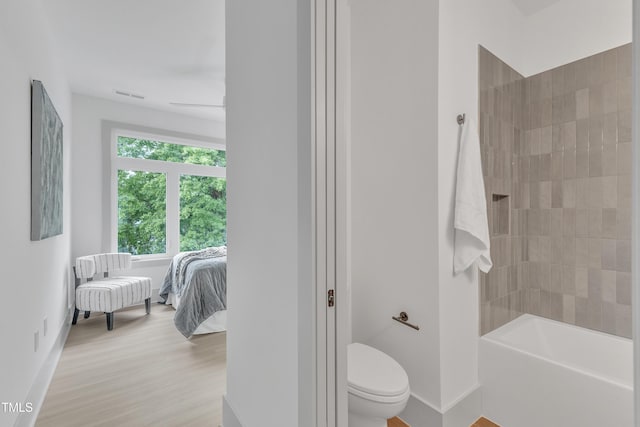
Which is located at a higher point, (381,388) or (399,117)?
(399,117)

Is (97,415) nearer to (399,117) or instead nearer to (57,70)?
(399,117)

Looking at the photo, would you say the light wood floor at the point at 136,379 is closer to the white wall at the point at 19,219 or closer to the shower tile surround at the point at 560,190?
the white wall at the point at 19,219

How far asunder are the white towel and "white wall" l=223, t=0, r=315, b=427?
41.3 inches

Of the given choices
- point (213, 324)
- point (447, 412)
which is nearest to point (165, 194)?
point (213, 324)

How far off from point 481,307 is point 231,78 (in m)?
1.96

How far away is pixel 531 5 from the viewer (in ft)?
7.55

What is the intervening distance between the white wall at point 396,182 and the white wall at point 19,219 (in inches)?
70.8

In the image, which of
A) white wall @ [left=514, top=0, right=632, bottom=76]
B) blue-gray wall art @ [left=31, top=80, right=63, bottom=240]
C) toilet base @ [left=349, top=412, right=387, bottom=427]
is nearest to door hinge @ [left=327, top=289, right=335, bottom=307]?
toilet base @ [left=349, top=412, right=387, bottom=427]

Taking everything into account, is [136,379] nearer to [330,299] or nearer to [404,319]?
[404,319]

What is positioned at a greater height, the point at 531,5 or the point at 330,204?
the point at 531,5

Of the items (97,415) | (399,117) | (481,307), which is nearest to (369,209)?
(399,117)

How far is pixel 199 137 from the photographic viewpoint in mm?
4816

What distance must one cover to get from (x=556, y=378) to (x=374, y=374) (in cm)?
98

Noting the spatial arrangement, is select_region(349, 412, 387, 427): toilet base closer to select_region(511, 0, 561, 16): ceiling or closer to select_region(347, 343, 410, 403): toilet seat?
select_region(347, 343, 410, 403): toilet seat
